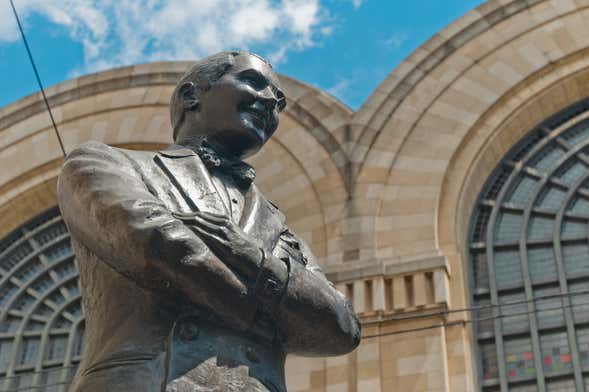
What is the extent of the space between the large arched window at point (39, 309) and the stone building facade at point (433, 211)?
3cm

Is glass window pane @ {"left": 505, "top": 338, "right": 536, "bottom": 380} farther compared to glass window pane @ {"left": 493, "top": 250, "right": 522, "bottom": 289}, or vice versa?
glass window pane @ {"left": 493, "top": 250, "right": 522, "bottom": 289}

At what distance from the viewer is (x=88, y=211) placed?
9.64ft

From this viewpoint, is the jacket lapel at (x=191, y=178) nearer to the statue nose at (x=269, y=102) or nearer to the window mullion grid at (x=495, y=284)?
the statue nose at (x=269, y=102)

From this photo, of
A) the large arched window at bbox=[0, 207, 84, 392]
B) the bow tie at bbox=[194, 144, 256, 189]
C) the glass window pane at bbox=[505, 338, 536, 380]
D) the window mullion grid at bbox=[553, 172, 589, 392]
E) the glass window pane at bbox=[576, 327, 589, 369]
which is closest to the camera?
the bow tie at bbox=[194, 144, 256, 189]

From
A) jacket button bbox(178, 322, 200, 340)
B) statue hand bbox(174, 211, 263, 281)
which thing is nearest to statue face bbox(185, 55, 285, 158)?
statue hand bbox(174, 211, 263, 281)

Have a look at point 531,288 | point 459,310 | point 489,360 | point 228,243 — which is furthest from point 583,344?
point 228,243

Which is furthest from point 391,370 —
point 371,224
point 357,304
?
point 371,224

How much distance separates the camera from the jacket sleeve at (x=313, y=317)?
2.96 meters

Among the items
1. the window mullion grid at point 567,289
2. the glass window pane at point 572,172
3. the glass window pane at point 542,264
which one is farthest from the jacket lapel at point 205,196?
the glass window pane at point 572,172

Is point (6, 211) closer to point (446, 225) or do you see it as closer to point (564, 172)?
point (446, 225)

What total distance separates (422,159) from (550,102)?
6.91ft

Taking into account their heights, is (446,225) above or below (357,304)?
above

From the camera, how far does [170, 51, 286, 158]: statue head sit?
3.48 m

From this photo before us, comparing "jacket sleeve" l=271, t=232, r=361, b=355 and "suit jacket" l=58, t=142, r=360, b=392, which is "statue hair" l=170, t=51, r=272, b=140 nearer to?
"suit jacket" l=58, t=142, r=360, b=392
